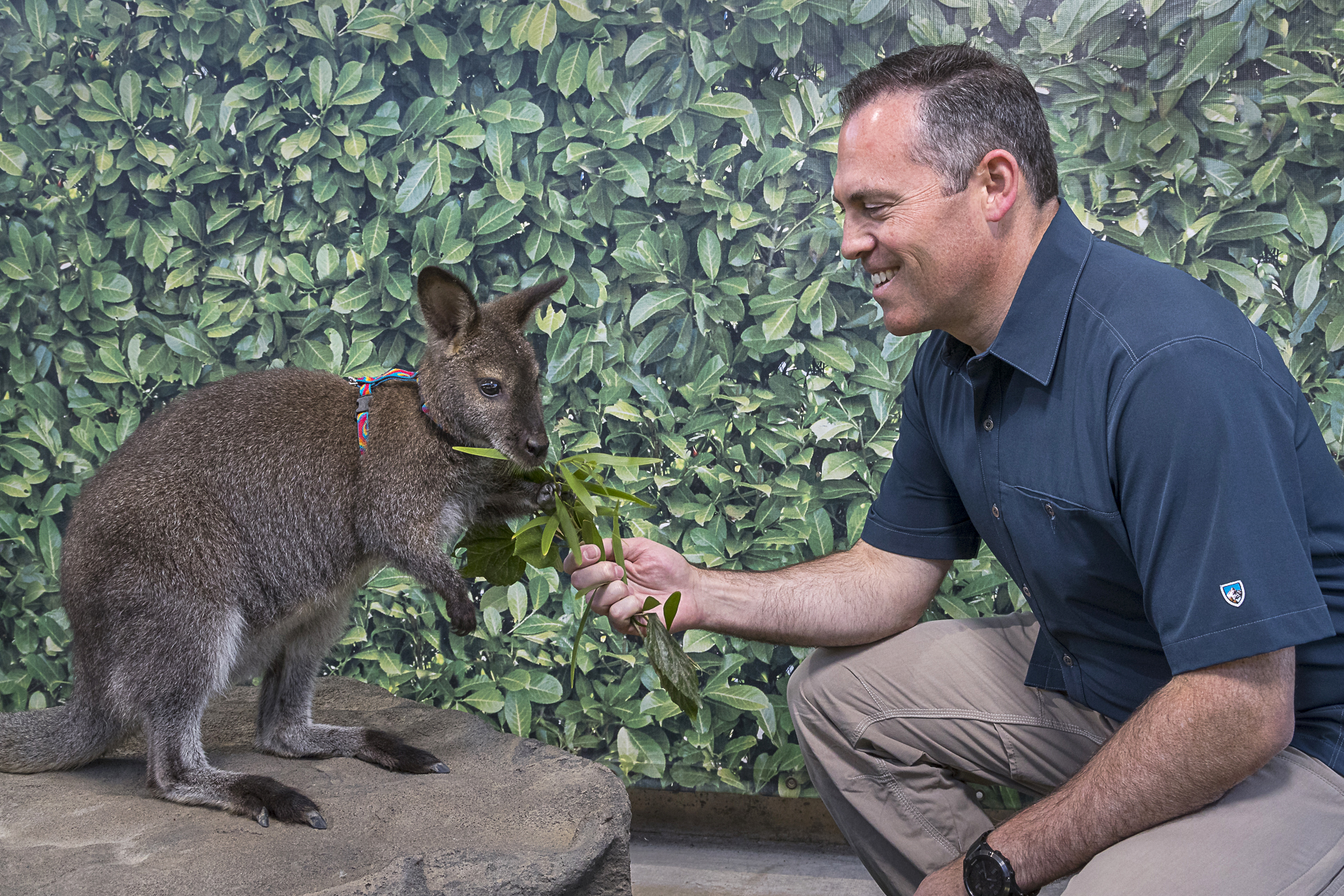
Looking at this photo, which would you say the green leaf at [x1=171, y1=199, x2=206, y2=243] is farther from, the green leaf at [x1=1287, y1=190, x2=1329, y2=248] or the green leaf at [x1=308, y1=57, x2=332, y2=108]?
the green leaf at [x1=1287, y1=190, x2=1329, y2=248]

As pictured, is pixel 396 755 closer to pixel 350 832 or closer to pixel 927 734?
pixel 350 832

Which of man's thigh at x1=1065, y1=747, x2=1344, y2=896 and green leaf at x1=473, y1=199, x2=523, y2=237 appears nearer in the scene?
man's thigh at x1=1065, y1=747, x2=1344, y2=896

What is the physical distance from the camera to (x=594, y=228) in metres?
3.33

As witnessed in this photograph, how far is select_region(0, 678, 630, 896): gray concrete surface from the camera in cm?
191

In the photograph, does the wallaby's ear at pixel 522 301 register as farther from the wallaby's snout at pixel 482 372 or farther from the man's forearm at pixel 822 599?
the man's forearm at pixel 822 599

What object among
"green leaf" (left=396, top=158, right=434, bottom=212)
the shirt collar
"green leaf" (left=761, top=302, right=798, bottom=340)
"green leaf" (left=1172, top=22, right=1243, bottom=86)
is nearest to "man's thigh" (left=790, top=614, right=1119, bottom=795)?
the shirt collar

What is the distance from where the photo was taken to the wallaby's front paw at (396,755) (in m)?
2.51

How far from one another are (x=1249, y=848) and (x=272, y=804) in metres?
1.92

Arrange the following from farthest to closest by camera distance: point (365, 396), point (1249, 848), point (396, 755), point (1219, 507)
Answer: point (365, 396), point (396, 755), point (1249, 848), point (1219, 507)

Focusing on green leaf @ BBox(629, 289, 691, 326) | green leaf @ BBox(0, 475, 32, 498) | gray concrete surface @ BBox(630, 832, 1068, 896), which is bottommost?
gray concrete surface @ BBox(630, 832, 1068, 896)

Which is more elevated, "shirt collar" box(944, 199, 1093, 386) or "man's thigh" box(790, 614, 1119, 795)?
"shirt collar" box(944, 199, 1093, 386)

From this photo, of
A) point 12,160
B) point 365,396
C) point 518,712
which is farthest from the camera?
point 12,160

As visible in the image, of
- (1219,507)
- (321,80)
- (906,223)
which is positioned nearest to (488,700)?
(321,80)

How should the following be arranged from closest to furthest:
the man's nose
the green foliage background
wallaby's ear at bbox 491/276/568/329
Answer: the man's nose
wallaby's ear at bbox 491/276/568/329
the green foliage background
